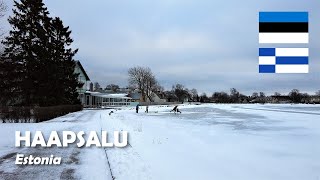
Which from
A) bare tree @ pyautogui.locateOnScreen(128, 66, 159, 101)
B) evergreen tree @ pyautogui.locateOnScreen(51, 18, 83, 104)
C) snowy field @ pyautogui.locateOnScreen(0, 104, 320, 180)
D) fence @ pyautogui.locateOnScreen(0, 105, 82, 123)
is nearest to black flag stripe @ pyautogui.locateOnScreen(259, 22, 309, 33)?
snowy field @ pyautogui.locateOnScreen(0, 104, 320, 180)

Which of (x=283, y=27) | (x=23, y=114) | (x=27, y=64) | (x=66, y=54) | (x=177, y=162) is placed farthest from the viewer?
(x=66, y=54)

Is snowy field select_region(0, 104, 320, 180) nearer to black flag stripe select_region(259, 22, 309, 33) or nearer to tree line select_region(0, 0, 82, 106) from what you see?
black flag stripe select_region(259, 22, 309, 33)

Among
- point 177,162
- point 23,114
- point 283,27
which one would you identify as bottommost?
point 177,162

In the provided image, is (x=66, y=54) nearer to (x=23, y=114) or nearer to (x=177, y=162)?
(x=23, y=114)

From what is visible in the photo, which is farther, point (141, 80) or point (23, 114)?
point (141, 80)

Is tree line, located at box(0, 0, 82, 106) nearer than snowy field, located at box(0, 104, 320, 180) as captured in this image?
No

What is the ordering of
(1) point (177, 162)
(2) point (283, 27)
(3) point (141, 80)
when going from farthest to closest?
1. (3) point (141, 80)
2. (2) point (283, 27)
3. (1) point (177, 162)

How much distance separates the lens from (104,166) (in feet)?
28.6

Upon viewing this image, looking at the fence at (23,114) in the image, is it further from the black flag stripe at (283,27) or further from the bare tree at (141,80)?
the bare tree at (141,80)

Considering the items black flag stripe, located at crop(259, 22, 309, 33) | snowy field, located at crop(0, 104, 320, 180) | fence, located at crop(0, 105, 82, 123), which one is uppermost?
black flag stripe, located at crop(259, 22, 309, 33)

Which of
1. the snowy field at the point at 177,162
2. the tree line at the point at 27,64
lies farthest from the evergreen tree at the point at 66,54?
the snowy field at the point at 177,162

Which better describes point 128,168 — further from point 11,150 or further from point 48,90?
point 48,90

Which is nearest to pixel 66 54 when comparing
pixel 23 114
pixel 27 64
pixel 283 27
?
pixel 27 64

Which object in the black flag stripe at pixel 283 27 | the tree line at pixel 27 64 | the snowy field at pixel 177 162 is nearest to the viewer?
the snowy field at pixel 177 162
